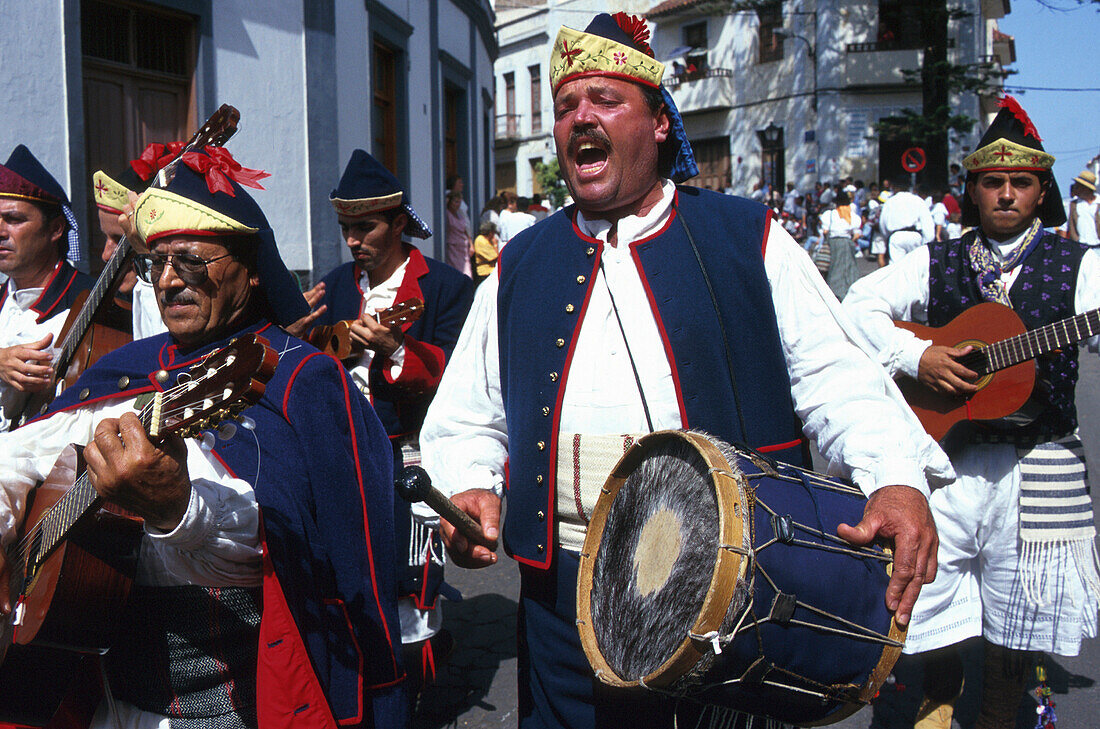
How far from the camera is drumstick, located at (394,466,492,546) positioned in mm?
1964

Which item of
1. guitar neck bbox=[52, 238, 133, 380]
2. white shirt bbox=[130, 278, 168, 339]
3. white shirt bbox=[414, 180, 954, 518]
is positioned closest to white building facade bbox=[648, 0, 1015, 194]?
white shirt bbox=[130, 278, 168, 339]

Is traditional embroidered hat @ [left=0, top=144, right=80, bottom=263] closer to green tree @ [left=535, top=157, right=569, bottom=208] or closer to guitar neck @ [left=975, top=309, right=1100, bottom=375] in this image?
guitar neck @ [left=975, top=309, right=1100, bottom=375]

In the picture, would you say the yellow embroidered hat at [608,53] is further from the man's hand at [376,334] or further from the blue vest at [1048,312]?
the blue vest at [1048,312]

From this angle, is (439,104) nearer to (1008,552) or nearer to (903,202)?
(903,202)

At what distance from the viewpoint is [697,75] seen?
39.4m

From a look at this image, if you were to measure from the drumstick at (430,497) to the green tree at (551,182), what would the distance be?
33.1m

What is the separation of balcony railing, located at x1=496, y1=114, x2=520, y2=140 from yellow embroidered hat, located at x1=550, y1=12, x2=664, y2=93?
43.9 m

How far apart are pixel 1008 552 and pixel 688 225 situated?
221 cm

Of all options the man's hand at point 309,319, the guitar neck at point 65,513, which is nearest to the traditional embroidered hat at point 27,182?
the man's hand at point 309,319

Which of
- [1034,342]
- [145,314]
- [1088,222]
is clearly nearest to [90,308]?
[145,314]

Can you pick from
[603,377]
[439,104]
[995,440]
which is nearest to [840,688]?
[603,377]

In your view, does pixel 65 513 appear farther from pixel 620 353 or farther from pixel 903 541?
pixel 903 541

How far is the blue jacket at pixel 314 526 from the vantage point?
2.26m

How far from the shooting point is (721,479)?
73.4 inches
